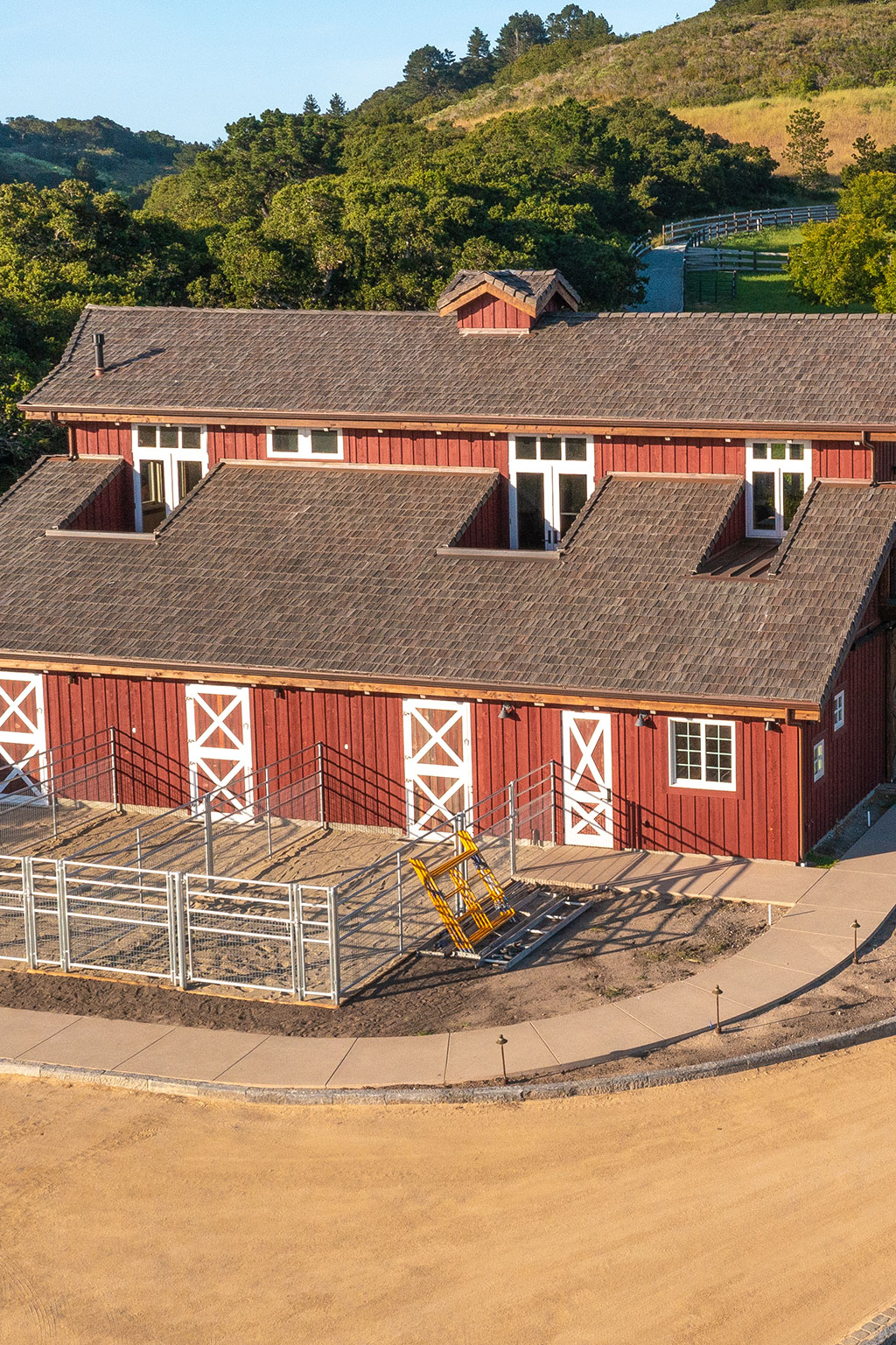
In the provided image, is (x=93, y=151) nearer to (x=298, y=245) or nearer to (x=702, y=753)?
(x=298, y=245)

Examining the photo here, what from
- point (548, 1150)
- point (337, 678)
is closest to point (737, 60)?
point (337, 678)

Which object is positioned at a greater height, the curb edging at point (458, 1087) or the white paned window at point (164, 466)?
the white paned window at point (164, 466)

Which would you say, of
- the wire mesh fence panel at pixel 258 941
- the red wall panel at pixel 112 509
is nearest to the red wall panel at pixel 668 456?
the red wall panel at pixel 112 509

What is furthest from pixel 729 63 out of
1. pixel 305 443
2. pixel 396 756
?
pixel 396 756

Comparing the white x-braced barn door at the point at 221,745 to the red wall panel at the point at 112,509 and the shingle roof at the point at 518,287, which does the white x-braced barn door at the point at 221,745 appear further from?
the shingle roof at the point at 518,287

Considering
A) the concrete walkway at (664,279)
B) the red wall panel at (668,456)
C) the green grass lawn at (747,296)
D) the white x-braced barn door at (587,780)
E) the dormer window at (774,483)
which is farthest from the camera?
the concrete walkway at (664,279)

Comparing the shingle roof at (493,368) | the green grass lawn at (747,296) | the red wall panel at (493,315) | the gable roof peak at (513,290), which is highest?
the green grass lawn at (747,296)

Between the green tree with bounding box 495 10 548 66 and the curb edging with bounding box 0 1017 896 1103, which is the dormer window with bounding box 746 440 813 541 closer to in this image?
the curb edging with bounding box 0 1017 896 1103

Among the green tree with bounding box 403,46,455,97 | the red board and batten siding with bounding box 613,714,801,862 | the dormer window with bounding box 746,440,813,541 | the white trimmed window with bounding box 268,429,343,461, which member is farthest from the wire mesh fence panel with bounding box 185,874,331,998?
the green tree with bounding box 403,46,455,97
